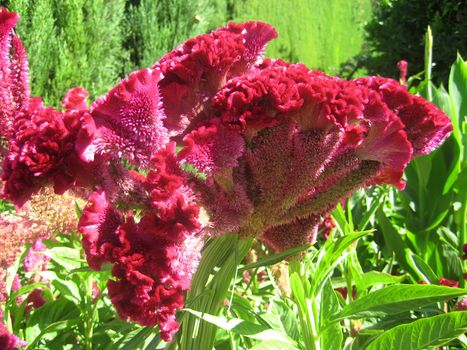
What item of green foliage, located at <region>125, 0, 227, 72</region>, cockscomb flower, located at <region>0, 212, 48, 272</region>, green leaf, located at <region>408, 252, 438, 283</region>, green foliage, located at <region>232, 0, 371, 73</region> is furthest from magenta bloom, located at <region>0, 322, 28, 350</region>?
green foliage, located at <region>232, 0, 371, 73</region>

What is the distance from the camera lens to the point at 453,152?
1960 mm

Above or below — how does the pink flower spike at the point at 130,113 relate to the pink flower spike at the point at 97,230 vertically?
Result: above

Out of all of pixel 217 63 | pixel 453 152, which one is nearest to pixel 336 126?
pixel 217 63

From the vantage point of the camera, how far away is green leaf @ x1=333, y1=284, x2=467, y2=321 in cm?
86

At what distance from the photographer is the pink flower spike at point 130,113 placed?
69cm

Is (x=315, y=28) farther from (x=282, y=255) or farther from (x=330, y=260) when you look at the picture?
(x=282, y=255)

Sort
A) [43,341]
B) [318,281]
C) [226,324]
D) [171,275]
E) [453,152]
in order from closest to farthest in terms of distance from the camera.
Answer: [171,275]
[226,324]
[318,281]
[43,341]
[453,152]

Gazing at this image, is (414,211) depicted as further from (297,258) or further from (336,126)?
(336,126)

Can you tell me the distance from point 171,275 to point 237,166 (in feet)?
0.58

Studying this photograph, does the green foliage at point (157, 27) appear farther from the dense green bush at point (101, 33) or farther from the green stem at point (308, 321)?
the green stem at point (308, 321)

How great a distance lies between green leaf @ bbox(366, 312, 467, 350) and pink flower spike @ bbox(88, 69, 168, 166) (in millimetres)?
494

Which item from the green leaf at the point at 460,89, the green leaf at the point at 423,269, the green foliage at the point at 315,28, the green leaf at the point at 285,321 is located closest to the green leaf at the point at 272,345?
the green leaf at the point at 285,321

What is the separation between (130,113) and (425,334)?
0.56 metres

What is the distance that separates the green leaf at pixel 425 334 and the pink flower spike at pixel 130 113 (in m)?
0.49
